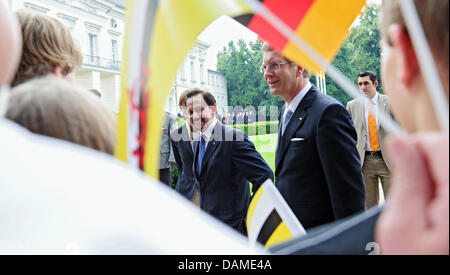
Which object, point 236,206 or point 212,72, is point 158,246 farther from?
point 212,72

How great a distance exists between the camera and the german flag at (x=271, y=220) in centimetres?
166

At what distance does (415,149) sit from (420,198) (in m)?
0.06

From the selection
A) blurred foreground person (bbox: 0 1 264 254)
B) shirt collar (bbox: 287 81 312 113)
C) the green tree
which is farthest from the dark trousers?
the green tree

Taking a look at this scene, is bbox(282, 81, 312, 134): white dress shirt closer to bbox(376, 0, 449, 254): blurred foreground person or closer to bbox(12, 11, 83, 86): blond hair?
bbox(12, 11, 83, 86): blond hair

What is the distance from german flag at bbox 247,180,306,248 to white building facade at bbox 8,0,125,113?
1281 centimetres

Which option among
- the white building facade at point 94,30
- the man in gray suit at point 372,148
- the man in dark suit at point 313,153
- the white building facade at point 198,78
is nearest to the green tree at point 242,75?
the white building facade at point 198,78

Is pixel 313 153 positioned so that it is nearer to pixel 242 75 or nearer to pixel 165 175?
pixel 165 175

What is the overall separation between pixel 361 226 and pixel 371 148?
456 cm

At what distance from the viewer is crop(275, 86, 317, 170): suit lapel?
2.56m

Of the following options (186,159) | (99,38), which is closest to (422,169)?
(186,159)

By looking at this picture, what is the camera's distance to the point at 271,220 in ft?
5.71

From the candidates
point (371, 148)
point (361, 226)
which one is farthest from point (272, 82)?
point (371, 148)

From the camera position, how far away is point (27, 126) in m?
0.91

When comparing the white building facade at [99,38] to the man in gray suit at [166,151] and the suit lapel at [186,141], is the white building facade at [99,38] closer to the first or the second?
the man in gray suit at [166,151]
